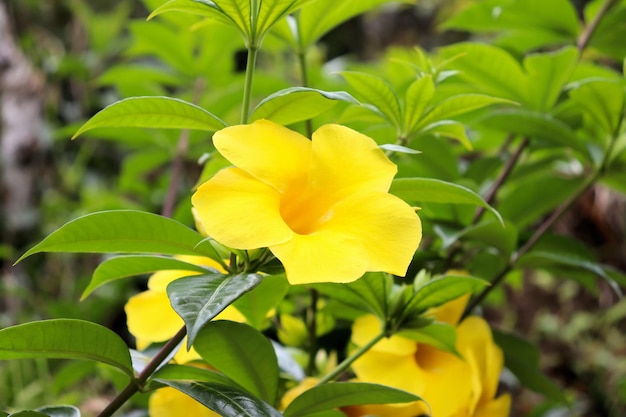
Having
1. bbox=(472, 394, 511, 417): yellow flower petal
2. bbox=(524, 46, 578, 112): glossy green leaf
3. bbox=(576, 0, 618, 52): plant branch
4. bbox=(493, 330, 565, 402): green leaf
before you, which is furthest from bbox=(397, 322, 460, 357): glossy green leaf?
bbox=(576, 0, 618, 52): plant branch

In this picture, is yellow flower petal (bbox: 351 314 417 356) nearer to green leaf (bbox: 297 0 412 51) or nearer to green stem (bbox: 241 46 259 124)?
green stem (bbox: 241 46 259 124)

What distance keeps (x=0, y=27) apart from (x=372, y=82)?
1.61 meters

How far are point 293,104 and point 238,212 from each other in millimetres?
102

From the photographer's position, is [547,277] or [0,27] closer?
[0,27]

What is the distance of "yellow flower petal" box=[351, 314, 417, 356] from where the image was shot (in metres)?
0.54

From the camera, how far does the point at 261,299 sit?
0.48m

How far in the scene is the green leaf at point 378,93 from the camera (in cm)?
50

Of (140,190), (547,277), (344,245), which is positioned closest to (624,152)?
(344,245)

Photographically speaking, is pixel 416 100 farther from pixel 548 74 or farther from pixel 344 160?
pixel 548 74

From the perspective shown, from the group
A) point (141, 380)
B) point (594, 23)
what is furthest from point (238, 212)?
point (594, 23)

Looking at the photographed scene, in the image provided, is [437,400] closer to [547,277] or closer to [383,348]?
[383,348]

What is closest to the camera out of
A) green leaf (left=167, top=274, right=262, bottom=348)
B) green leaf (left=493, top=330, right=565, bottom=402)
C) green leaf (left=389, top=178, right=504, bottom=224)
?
green leaf (left=167, top=274, right=262, bottom=348)

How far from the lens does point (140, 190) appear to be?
3.97ft

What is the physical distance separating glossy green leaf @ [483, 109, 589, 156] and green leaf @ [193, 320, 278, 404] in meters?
0.35
